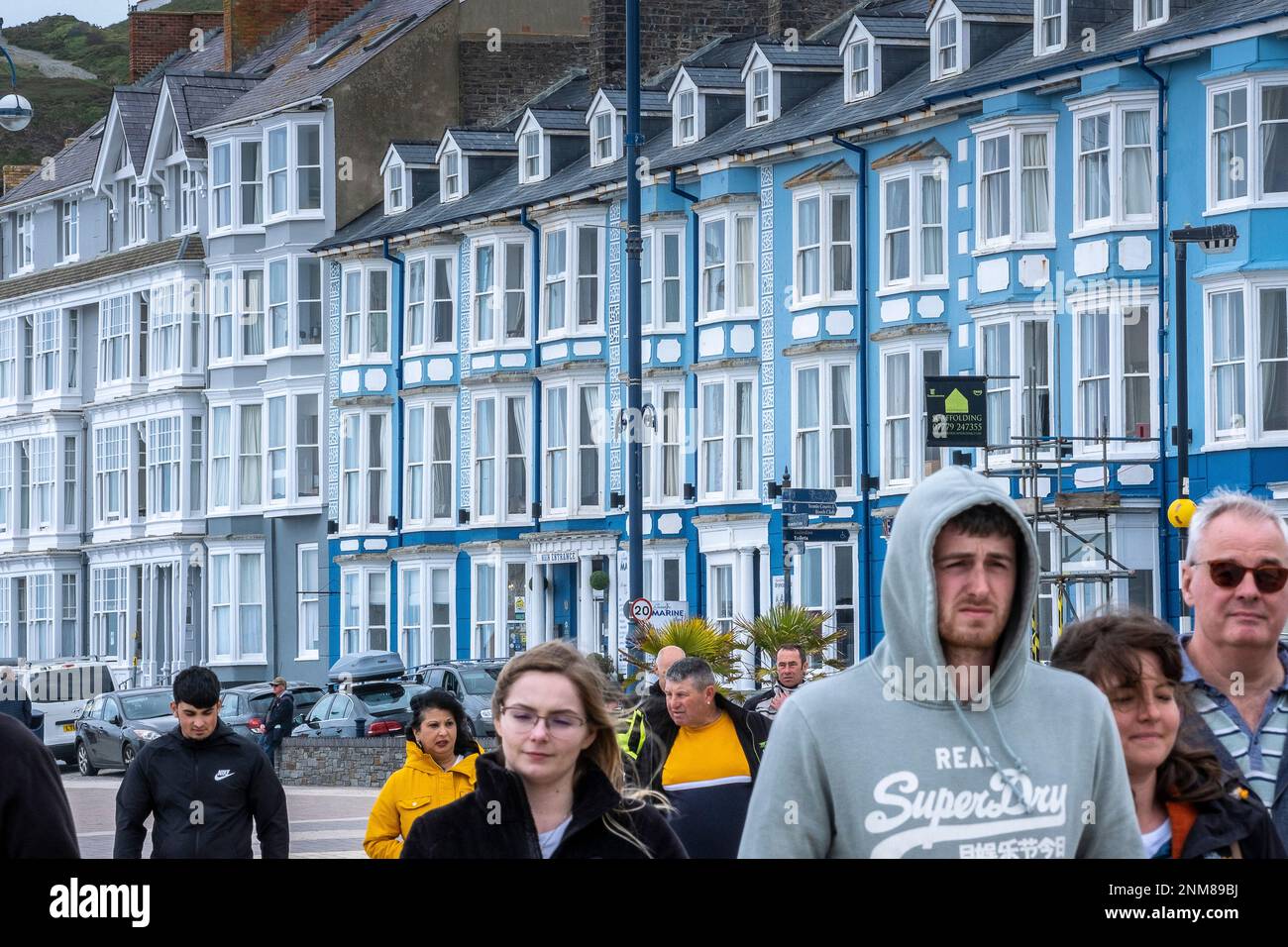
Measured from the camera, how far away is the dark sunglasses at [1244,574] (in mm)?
5715

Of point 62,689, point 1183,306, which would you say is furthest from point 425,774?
point 62,689

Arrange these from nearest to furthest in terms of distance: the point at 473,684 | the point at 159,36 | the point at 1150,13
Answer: the point at 1150,13 < the point at 473,684 < the point at 159,36

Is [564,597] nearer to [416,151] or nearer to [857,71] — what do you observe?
[416,151]

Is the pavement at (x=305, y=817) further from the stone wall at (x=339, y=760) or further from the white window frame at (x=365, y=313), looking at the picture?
the white window frame at (x=365, y=313)

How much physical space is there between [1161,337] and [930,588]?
3442 cm

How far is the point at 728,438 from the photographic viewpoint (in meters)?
47.2

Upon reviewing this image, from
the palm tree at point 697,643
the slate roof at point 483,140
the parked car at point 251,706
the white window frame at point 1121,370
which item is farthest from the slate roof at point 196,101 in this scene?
the palm tree at point 697,643

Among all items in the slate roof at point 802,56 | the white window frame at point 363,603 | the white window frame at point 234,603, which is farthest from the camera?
the white window frame at point 234,603

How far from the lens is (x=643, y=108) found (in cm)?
5225

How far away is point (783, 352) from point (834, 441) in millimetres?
1926

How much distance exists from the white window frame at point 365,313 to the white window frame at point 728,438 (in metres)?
11.3
